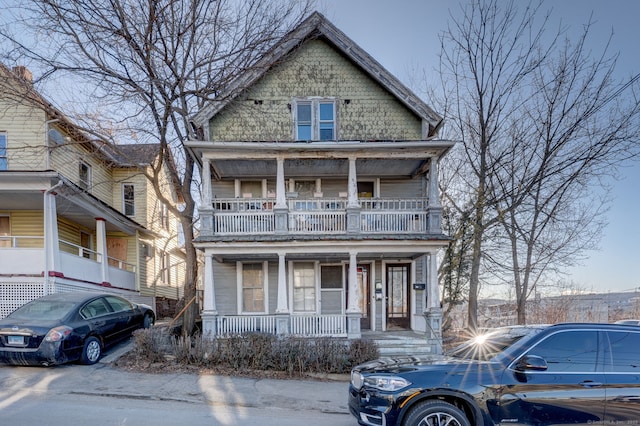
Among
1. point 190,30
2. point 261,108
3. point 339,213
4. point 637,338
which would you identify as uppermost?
point 190,30

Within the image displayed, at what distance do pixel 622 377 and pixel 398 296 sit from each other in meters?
9.51

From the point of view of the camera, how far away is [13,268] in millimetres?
11312

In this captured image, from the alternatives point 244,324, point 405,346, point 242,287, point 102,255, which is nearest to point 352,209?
point 405,346

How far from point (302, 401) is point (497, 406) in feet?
11.7

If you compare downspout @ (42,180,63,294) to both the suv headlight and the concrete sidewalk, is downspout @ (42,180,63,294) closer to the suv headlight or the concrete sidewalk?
the concrete sidewalk

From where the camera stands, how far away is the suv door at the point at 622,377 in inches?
163

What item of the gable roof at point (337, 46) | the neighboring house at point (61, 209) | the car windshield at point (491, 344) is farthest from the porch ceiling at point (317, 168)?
the car windshield at point (491, 344)

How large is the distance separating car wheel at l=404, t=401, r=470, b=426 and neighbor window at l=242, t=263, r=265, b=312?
9.67 m

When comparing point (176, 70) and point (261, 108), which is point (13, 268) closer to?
point (176, 70)

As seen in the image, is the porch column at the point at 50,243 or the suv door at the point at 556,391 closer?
the suv door at the point at 556,391

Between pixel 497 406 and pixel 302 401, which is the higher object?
pixel 497 406

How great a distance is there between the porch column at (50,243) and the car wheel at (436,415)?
11.8 m

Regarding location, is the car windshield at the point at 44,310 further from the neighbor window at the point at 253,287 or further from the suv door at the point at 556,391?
the suv door at the point at 556,391

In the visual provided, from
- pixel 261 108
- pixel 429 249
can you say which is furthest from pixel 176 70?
pixel 429 249
